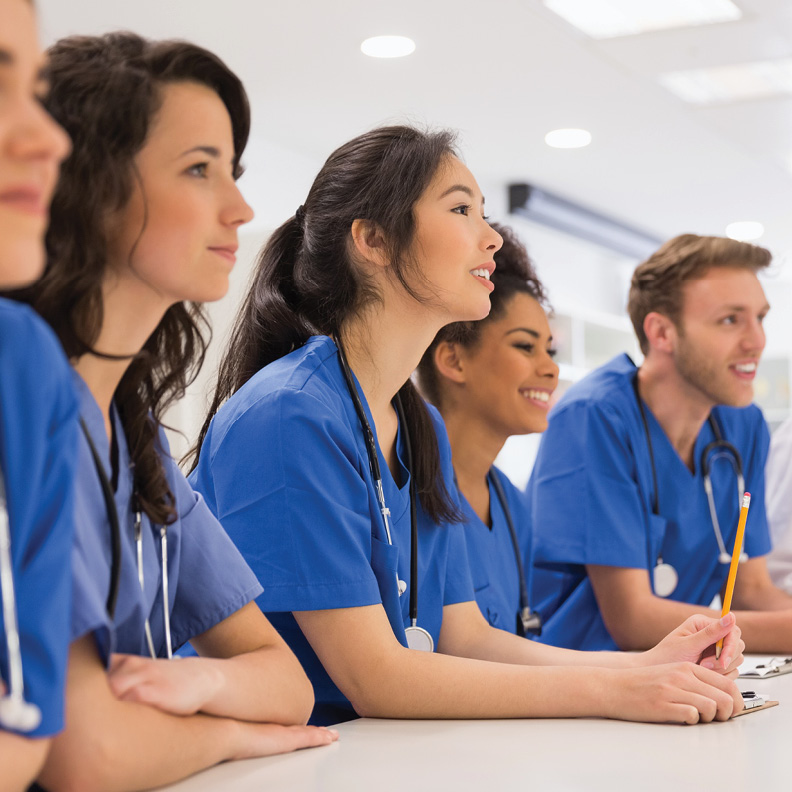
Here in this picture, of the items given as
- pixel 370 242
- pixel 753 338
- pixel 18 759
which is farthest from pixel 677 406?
pixel 18 759

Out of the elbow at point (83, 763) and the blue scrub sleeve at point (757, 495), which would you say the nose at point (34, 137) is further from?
the blue scrub sleeve at point (757, 495)

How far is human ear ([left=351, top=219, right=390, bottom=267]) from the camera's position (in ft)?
5.69

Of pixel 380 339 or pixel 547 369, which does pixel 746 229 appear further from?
pixel 380 339

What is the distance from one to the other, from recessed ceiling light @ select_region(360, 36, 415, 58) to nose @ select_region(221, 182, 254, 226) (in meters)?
3.04

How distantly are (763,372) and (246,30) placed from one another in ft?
22.2

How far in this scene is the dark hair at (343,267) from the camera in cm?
173

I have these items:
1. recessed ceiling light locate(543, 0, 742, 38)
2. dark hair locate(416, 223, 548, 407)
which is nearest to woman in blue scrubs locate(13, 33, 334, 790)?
dark hair locate(416, 223, 548, 407)

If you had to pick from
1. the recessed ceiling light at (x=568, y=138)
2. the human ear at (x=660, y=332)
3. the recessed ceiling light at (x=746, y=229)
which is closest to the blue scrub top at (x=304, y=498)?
the human ear at (x=660, y=332)

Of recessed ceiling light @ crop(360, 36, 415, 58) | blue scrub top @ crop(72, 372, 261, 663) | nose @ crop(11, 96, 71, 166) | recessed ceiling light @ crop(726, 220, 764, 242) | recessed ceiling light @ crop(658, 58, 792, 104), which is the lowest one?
blue scrub top @ crop(72, 372, 261, 663)

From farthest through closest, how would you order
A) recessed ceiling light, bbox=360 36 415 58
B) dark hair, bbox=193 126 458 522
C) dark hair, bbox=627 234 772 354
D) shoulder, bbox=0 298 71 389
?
recessed ceiling light, bbox=360 36 415 58 < dark hair, bbox=627 234 772 354 < dark hair, bbox=193 126 458 522 < shoulder, bbox=0 298 71 389

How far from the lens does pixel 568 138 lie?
5.45m

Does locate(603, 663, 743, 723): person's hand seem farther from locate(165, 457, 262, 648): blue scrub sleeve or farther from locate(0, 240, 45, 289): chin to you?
locate(0, 240, 45, 289): chin

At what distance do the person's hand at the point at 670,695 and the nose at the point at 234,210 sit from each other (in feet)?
2.48

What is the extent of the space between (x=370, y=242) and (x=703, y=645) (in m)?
0.81
